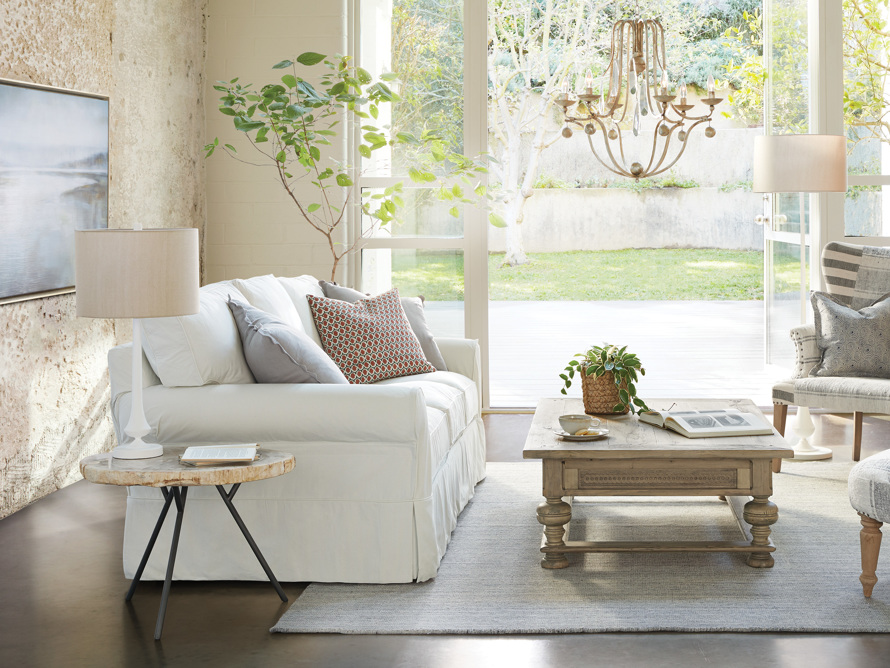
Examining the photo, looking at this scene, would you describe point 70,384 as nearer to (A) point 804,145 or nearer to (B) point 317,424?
(B) point 317,424

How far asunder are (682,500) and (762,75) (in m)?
3.20

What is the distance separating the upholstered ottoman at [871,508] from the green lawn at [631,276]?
29.3 feet

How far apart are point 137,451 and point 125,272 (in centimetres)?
50

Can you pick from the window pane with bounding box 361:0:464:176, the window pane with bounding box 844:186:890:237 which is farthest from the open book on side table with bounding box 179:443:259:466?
the window pane with bounding box 844:186:890:237

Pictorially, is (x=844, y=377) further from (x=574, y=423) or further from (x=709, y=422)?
(x=574, y=423)

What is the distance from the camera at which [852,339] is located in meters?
4.33

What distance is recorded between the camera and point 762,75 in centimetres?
588

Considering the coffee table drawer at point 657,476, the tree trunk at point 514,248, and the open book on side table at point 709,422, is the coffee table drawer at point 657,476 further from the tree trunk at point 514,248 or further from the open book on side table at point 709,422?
the tree trunk at point 514,248

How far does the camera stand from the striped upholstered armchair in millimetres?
4059

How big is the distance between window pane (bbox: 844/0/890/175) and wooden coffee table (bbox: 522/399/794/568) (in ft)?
10.4

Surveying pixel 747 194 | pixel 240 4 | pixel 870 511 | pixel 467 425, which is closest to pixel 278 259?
pixel 240 4

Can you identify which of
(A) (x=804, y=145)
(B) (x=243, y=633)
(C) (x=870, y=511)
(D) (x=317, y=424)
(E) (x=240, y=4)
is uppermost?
(E) (x=240, y=4)

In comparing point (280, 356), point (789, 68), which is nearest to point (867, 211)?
point (789, 68)

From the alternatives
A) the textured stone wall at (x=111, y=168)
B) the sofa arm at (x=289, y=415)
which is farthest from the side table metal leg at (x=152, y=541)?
the textured stone wall at (x=111, y=168)
